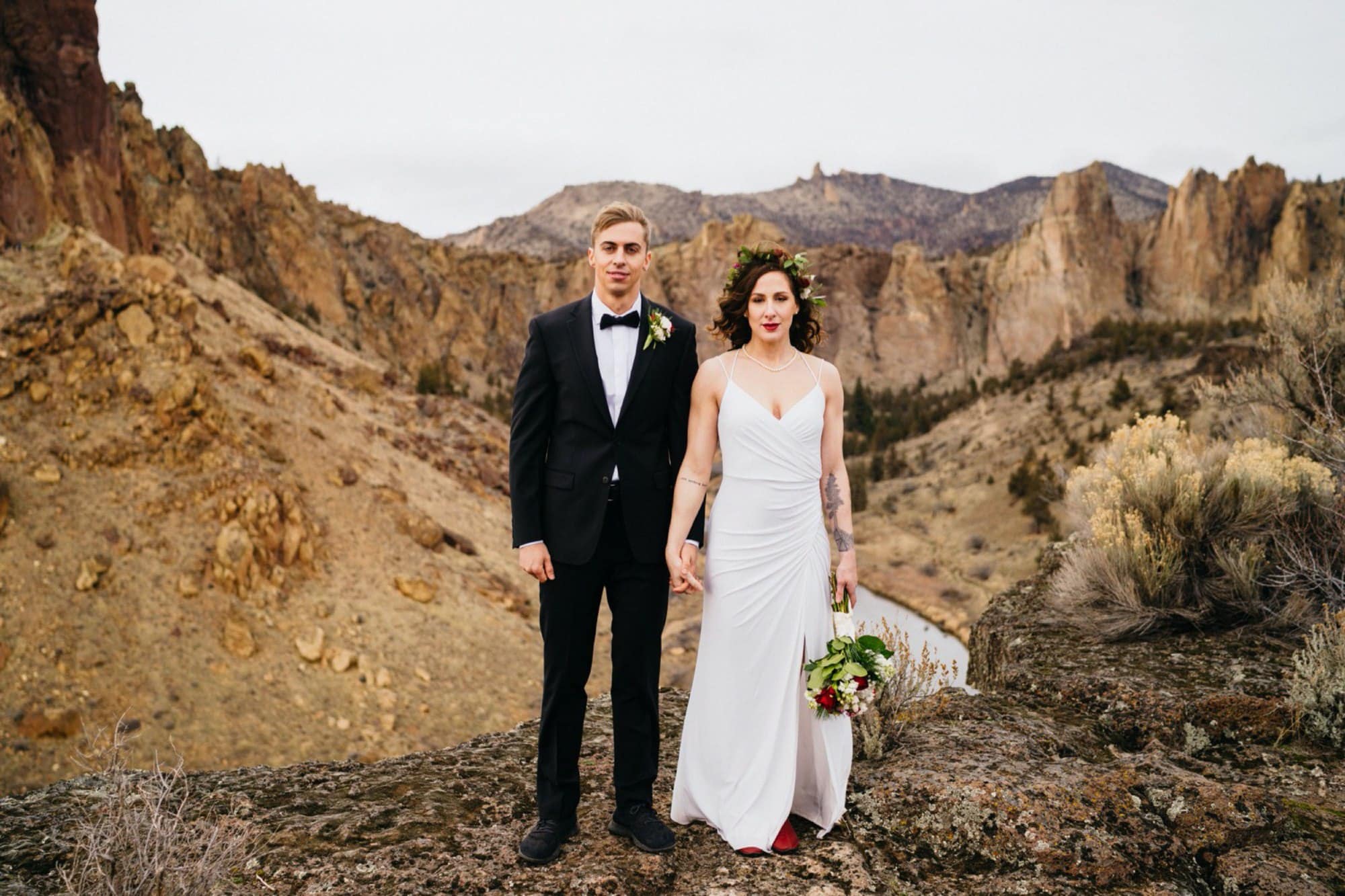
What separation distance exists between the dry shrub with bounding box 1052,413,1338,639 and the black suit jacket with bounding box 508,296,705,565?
4033 millimetres

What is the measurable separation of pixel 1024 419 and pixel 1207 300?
4116 cm

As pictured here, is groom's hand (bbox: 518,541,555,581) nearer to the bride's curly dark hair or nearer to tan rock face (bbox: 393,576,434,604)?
the bride's curly dark hair

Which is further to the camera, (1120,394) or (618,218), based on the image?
(1120,394)

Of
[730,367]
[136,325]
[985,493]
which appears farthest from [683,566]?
[985,493]

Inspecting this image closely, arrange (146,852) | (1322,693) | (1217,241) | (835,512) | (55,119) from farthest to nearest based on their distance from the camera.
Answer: (1217,241), (55,119), (1322,693), (835,512), (146,852)

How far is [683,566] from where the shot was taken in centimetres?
307

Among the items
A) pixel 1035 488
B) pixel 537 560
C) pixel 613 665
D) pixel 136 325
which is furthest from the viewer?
pixel 1035 488

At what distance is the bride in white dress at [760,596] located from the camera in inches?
123

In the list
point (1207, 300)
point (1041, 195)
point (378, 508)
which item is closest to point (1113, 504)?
point (378, 508)

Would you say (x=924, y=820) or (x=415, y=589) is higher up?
(x=924, y=820)

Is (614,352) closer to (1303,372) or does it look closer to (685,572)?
(685,572)

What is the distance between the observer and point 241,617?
9.63 m

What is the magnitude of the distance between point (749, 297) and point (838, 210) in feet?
423

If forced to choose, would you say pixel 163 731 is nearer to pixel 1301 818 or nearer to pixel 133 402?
pixel 133 402
